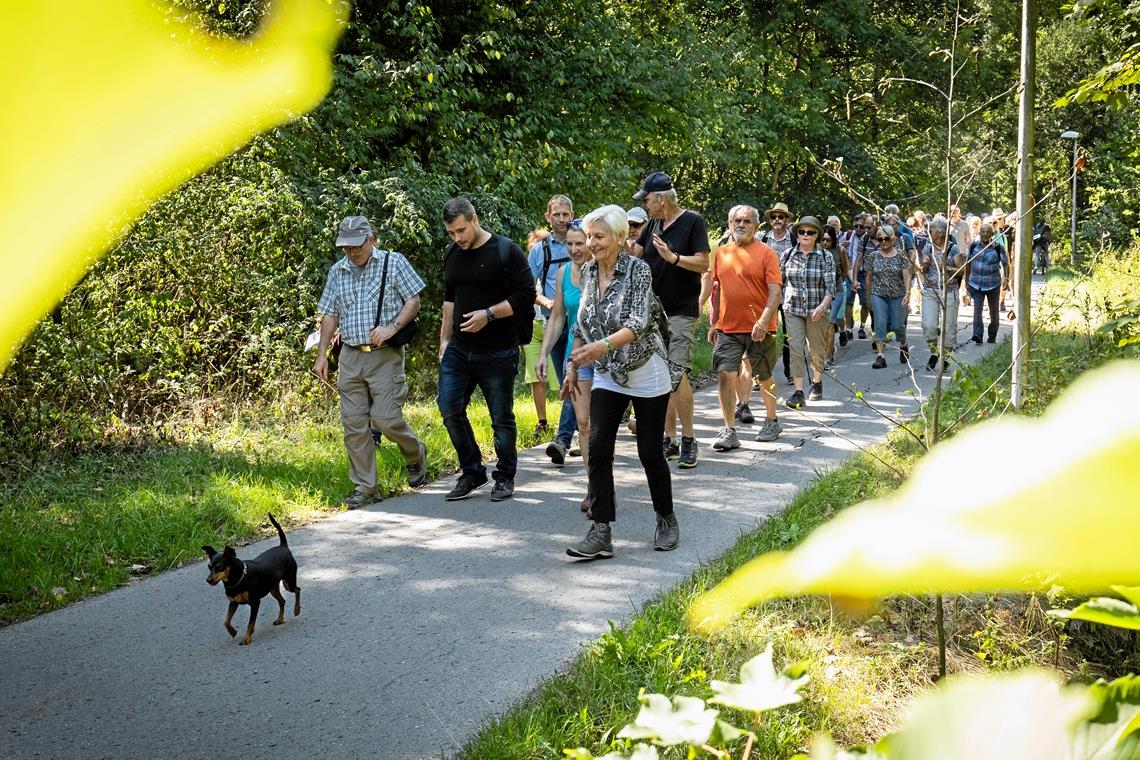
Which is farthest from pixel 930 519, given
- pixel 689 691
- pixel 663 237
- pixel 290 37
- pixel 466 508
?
pixel 663 237

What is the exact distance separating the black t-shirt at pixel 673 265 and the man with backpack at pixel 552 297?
74 centimetres

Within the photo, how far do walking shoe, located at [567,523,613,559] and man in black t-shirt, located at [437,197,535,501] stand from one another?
166 cm

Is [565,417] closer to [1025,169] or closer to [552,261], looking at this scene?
[552,261]

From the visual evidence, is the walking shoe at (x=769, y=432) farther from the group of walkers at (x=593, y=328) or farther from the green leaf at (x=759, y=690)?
the green leaf at (x=759, y=690)

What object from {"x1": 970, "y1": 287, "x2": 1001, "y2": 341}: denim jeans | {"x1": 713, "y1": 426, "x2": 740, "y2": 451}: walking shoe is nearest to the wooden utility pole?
{"x1": 713, "y1": 426, "x2": 740, "y2": 451}: walking shoe

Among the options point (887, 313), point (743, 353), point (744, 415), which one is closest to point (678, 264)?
point (743, 353)

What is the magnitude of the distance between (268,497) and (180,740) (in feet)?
10.9

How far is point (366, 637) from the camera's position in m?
5.23

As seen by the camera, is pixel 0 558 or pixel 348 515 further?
pixel 348 515

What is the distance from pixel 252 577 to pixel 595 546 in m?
1.90

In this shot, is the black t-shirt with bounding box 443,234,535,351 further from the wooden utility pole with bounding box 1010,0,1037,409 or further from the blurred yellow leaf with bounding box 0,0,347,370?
the blurred yellow leaf with bounding box 0,0,347,370

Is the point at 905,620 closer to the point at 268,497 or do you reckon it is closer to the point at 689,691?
the point at 689,691

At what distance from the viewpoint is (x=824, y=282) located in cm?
1137

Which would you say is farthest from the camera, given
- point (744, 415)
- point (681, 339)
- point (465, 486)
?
point (744, 415)
